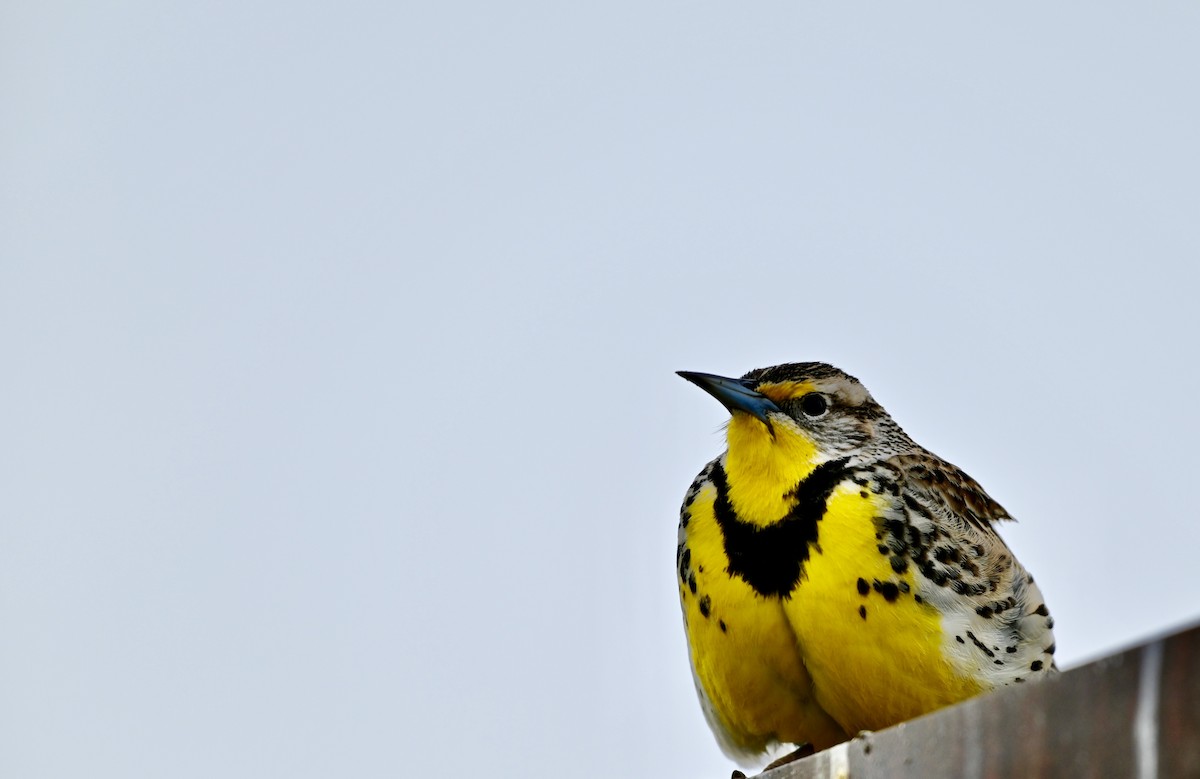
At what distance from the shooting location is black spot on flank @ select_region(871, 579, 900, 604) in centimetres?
408

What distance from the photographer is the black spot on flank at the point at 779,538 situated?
4188mm

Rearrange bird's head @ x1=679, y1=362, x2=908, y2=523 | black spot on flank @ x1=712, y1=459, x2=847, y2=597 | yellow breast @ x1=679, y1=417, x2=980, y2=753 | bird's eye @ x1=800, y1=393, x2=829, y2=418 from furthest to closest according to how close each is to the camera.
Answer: bird's eye @ x1=800, y1=393, x2=829, y2=418, bird's head @ x1=679, y1=362, x2=908, y2=523, black spot on flank @ x1=712, y1=459, x2=847, y2=597, yellow breast @ x1=679, y1=417, x2=980, y2=753

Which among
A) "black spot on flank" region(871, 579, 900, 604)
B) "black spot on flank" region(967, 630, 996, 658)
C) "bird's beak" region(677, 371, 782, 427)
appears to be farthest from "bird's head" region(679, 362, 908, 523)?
"black spot on flank" region(967, 630, 996, 658)

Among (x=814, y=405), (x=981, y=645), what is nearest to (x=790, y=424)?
(x=814, y=405)

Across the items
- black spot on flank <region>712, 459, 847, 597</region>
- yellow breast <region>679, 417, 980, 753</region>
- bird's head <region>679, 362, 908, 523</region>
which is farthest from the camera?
bird's head <region>679, 362, 908, 523</region>

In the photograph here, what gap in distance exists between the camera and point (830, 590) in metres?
4.10

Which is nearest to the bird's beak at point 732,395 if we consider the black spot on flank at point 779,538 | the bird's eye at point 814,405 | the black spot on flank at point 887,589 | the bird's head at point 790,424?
the bird's head at point 790,424

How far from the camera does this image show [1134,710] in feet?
6.86

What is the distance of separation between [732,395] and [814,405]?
303 millimetres

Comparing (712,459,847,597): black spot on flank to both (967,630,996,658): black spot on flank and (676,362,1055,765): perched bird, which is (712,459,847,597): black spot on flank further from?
(967,630,996,658): black spot on flank

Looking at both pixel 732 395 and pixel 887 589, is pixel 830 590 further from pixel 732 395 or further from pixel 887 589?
pixel 732 395

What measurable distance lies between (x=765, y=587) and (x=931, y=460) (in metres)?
0.91

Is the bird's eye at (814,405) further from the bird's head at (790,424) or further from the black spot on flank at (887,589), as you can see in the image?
the black spot on flank at (887,589)

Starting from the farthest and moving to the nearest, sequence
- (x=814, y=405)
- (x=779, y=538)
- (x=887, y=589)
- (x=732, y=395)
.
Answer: (x=814, y=405) < (x=732, y=395) < (x=779, y=538) < (x=887, y=589)
